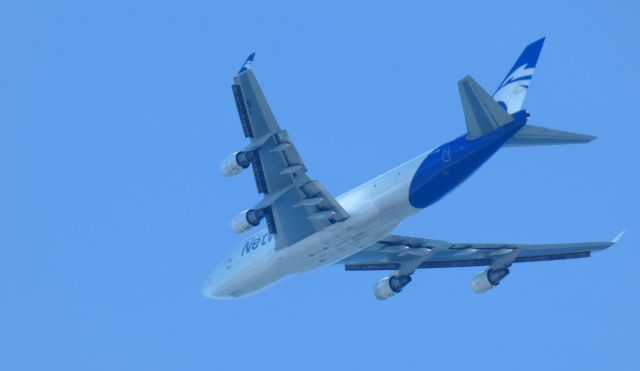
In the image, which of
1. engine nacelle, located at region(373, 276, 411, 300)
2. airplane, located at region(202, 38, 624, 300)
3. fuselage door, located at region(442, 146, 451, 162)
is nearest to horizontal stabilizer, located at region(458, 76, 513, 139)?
airplane, located at region(202, 38, 624, 300)

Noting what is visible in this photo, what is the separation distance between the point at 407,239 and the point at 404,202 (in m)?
7.47

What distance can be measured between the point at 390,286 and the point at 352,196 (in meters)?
8.88

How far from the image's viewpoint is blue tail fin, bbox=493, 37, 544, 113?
185ft

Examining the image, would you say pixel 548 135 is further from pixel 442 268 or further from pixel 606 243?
pixel 442 268

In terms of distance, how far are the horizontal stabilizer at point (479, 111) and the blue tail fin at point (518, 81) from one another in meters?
3.78

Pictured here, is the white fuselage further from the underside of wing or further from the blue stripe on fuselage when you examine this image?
the underside of wing

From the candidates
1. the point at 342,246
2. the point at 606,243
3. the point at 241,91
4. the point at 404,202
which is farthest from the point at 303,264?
the point at 606,243

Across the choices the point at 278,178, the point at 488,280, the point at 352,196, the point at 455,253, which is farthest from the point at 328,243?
the point at 488,280

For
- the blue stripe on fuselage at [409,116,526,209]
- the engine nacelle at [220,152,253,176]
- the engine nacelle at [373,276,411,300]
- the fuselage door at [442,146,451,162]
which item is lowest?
the blue stripe on fuselage at [409,116,526,209]

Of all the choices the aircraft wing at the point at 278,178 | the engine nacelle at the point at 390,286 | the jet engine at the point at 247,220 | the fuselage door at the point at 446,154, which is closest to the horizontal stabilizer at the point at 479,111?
the fuselage door at the point at 446,154

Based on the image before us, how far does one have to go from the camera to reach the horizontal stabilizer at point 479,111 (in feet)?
166

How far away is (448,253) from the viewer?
64.5 metres

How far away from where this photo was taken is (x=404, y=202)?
5475cm

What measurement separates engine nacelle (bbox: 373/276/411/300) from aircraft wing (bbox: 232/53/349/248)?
787 centimetres
